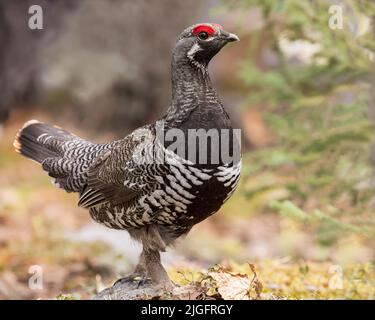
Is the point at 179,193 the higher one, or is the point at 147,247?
the point at 179,193

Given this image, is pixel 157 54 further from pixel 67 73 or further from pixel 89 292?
pixel 89 292

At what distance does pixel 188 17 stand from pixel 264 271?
Answer: 633 cm

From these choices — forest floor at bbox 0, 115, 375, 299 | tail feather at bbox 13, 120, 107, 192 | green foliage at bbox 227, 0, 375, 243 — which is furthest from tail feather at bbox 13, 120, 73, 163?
green foliage at bbox 227, 0, 375, 243

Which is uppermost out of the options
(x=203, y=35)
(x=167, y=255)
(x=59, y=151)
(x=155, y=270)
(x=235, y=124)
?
(x=203, y=35)

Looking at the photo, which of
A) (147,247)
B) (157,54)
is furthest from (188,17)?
(147,247)

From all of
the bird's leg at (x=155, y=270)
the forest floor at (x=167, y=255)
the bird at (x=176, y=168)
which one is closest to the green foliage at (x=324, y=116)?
the forest floor at (x=167, y=255)

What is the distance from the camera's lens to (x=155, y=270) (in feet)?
13.1

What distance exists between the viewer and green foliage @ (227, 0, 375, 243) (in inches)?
209

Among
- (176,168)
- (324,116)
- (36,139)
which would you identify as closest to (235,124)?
(324,116)

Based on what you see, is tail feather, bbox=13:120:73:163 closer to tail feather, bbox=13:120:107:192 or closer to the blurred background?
tail feather, bbox=13:120:107:192

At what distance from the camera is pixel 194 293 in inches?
148

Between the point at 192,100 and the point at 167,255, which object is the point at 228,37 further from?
the point at 167,255

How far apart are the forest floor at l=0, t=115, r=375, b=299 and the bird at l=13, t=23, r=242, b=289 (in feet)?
0.93

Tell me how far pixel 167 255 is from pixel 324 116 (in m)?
2.04
